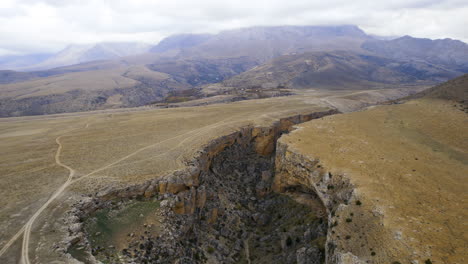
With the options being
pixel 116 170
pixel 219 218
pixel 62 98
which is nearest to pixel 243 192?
pixel 219 218

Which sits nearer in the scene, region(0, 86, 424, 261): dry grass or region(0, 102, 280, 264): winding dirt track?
region(0, 102, 280, 264): winding dirt track

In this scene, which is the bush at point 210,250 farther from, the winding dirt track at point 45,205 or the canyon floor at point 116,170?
the winding dirt track at point 45,205

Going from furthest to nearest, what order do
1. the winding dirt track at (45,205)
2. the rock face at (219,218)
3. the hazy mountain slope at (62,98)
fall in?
the hazy mountain slope at (62,98) < the rock face at (219,218) < the winding dirt track at (45,205)

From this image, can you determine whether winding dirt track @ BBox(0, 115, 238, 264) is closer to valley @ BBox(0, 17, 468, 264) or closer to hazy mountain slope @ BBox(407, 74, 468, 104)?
valley @ BBox(0, 17, 468, 264)

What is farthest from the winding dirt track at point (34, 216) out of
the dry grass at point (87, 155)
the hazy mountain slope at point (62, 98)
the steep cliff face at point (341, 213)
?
the hazy mountain slope at point (62, 98)

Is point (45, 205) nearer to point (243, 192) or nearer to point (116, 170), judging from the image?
point (116, 170)

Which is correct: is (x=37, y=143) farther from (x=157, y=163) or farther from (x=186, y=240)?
(x=186, y=240)

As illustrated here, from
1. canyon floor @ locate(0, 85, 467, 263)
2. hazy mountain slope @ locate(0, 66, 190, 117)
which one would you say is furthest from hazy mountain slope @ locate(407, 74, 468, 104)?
hazy mountain slope @ locate(0, 66, 190, 117)

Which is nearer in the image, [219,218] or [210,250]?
[210,250]
